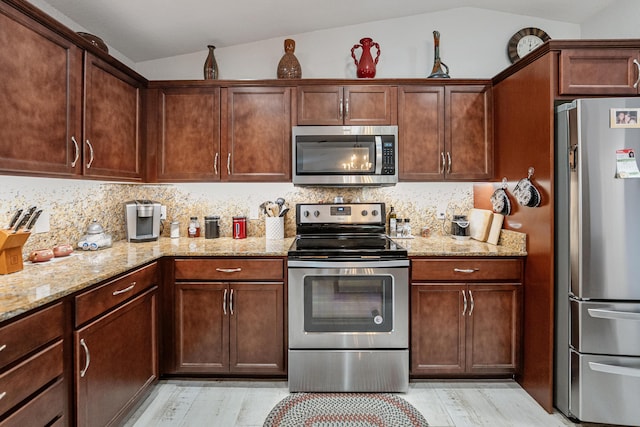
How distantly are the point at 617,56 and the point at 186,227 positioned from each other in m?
Answer: 3.30

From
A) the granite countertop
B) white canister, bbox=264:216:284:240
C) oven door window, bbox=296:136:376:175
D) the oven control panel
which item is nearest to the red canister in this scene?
the granite countertop

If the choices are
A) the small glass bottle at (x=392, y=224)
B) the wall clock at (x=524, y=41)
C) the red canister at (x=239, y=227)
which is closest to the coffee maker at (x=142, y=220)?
the red canister at (x=239, y=227)

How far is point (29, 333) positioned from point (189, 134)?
5.97ft

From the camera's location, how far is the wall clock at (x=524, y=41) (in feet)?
9.53

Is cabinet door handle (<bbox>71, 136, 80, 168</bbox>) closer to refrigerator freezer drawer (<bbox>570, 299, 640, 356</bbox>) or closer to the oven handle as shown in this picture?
the oven handle

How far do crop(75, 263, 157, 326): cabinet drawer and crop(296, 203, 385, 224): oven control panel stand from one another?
3.99 ft

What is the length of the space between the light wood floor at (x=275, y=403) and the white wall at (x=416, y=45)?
251 centimetres

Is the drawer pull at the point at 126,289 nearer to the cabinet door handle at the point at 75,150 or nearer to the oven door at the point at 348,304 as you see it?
the cabinet door handle at the point at 75,150

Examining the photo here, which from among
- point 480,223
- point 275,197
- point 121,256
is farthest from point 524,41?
point 121,256

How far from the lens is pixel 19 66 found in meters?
1.53

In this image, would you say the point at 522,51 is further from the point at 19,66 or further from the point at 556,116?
the point at 19,66

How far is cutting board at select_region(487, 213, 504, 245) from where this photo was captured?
251 cm

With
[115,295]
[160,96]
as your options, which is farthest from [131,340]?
[160,96]

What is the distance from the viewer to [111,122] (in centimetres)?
225
